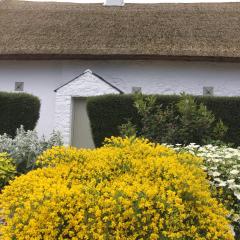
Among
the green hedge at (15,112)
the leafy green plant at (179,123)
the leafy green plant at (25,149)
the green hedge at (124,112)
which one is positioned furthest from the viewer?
the green hedge at (15,112)

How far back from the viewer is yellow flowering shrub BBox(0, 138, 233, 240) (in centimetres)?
365

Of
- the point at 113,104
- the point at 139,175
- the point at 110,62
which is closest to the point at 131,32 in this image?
the point at 110,62

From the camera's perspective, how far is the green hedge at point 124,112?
973cm

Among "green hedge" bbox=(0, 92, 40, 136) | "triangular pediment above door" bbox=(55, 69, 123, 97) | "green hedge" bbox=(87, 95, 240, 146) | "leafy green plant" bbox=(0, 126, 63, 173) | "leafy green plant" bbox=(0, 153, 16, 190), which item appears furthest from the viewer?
"triangular pediment above door" bbox=(55, 69, 123, 97)

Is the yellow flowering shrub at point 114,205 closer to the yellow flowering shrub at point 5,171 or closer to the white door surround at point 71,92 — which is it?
the yellow flowering shrub at point 5,171

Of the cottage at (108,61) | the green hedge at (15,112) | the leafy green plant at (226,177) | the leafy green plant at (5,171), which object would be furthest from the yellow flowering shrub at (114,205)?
the cottage at (108,61)

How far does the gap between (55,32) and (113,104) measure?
574cm

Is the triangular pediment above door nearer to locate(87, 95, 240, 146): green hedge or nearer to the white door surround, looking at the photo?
the white door surround

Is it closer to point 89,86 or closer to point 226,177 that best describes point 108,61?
point 89,86

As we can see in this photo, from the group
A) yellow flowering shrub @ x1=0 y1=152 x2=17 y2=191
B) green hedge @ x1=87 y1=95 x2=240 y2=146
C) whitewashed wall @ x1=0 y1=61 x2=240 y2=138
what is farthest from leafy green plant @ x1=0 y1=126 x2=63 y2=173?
whitewashed wall @ x1=0 y1=61 x2=240 y2=138

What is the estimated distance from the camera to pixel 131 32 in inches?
562

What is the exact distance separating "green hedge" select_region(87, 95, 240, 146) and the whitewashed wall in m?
3.55

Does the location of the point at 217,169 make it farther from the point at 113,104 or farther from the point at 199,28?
the point at 199,28

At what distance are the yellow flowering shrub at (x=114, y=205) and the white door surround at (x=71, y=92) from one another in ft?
25.0
